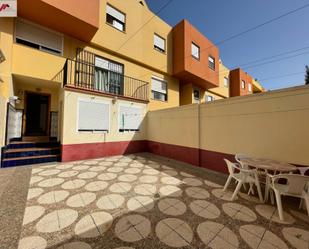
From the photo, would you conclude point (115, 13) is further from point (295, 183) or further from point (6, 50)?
point (295, 183)

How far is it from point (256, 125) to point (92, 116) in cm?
630

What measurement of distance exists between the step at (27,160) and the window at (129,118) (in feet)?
10.2

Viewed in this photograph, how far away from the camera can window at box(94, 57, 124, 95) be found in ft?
24.9

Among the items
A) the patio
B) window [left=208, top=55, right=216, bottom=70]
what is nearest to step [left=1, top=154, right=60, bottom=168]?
the patio

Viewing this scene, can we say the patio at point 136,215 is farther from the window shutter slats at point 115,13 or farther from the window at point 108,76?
the window shutter slats at point 115,13

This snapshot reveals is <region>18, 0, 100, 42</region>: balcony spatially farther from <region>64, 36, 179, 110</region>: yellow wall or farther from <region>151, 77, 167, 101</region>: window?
<region>151, 77, 167, 101</region>: window

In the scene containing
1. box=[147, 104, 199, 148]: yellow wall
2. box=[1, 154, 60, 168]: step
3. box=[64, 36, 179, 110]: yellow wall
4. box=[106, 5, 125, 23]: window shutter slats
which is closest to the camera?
box=[1, 154, 60, 168]: step

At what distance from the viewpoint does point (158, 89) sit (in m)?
10.1

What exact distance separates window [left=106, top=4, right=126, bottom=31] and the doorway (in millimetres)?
5480

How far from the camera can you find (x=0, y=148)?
15.0 ft

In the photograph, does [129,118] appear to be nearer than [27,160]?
No

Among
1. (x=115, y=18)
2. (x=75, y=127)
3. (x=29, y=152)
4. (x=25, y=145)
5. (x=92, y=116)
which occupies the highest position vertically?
(x=115, y=18)

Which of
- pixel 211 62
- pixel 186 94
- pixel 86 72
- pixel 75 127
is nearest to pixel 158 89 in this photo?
pixel 186 94

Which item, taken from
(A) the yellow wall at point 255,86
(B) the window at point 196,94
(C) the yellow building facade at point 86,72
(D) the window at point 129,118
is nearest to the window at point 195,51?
(C) the yellow building facade at point 86,72
